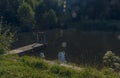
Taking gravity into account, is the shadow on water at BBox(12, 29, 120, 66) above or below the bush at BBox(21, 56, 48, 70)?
below

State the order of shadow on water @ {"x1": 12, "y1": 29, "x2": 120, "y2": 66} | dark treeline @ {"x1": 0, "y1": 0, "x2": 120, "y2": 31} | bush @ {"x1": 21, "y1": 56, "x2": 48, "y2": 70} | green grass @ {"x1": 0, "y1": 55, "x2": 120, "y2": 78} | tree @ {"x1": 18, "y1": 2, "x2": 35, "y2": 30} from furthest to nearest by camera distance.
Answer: dark treeline @ {"x1": 0, "y1": 0, "x2": 120, "y2": 31} < tree @ {"x1": 18, "y1": 2, "x2": 35, "y2": 30} < shadow on water @ {"x1": 12, "y1": 29, "x2": 120, "y2": 66} < bush @ {"x1": 21, "y1": 56, "x2": 48, "y2": 70} < green grass @ {"x1": 0, "y1": 55, "x2": 120, "y2": 78}

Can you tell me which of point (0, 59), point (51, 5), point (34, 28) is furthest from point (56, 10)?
point (0, 59)

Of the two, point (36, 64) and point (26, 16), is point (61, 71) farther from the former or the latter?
point (26, 16)

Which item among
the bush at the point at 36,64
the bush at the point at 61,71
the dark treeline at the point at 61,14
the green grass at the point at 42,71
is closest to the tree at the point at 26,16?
the dark treeline at the point at 61,14

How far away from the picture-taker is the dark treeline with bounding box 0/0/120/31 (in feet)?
164

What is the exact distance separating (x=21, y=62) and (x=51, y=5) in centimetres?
4610

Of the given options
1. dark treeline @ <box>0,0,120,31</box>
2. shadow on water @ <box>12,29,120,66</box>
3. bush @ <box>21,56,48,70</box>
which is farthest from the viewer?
dark treeline @ <box>0,0,120,31</box>

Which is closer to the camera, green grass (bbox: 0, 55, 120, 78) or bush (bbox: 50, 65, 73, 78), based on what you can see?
green grass (bbox: 0, 55, 120, 78)

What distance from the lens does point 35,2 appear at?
178ft

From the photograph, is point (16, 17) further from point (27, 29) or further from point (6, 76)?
point (6, 76)

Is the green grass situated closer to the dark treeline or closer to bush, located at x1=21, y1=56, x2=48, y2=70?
bush, located at x1=21, y1=56, x2=48, y2=70

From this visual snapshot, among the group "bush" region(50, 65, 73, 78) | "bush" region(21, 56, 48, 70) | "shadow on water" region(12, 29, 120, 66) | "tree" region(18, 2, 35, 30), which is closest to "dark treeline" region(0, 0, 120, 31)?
"tree" region(18, 2, 35, 30)

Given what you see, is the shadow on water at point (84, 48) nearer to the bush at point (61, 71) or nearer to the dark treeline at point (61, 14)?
the dark treeline at point (61, 14)

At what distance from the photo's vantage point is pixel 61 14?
57.8 metres
